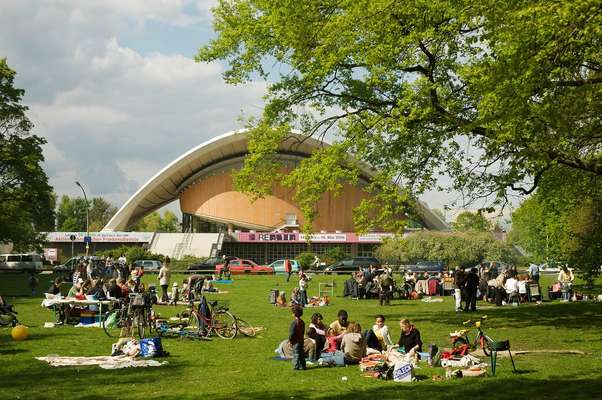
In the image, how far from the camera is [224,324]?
14875mm

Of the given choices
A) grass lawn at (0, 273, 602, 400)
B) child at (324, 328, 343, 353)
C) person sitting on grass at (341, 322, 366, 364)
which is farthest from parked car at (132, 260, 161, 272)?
person sitting on grass at (341, 322, 366, 364)

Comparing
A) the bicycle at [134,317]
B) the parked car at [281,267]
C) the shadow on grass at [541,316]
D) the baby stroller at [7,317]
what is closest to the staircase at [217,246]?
the parked car at [281,267]

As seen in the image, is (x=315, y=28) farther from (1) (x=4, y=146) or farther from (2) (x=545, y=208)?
(1) (x=4, y=146)

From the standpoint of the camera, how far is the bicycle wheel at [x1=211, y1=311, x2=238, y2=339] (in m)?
14.7

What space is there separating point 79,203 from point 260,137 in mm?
105446

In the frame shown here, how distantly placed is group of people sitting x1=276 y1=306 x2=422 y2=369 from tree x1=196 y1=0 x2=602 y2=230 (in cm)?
419

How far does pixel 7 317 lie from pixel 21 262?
123ft

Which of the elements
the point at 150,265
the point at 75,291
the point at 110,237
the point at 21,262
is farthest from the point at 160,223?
the point at 75,291

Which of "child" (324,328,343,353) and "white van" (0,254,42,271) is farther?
"white van" (0,254,42,271)

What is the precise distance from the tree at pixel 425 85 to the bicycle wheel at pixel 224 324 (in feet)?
15.0

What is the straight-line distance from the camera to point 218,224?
279ft

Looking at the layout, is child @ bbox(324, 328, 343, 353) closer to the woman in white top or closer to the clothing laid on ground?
the woman in white top

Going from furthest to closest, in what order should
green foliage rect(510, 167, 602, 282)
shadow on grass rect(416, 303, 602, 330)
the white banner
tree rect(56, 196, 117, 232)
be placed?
tree rect(56, 196, 117, 232) → the white banner → green foliage rect(510, 167, 602, 282) → shadow on grass rect(416, 303, 602, 330)

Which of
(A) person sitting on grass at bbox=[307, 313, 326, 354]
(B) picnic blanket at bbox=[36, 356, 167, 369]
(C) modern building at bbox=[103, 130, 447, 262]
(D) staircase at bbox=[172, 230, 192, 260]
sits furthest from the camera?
(C) modern building at bbox=[103, 130, 447, 262]
